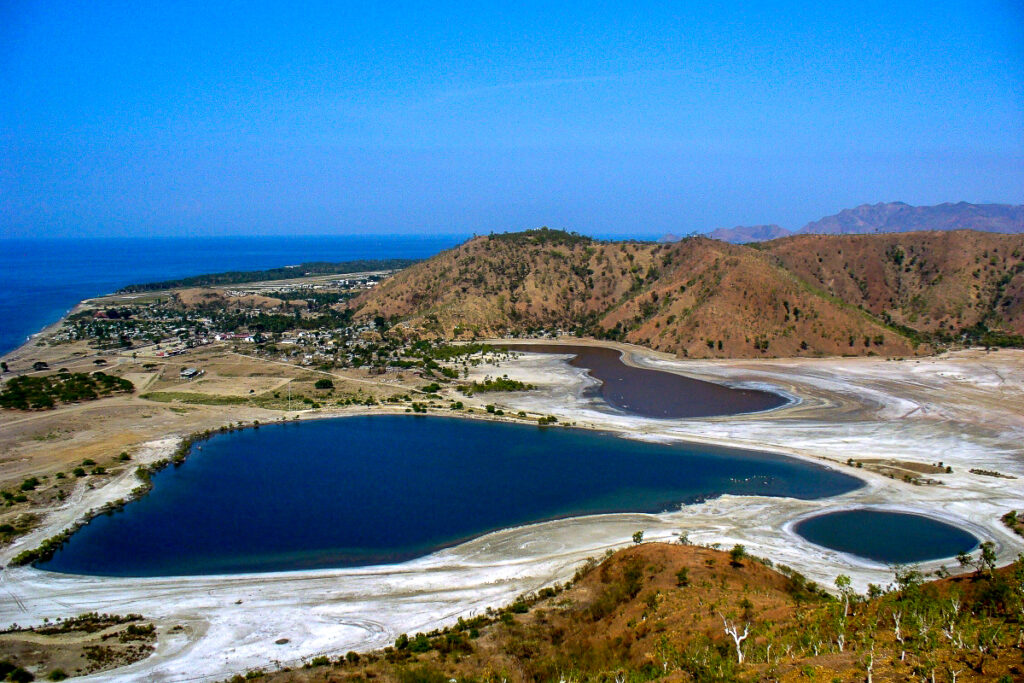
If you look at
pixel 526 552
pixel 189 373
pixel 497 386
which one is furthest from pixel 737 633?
pixel 189 373

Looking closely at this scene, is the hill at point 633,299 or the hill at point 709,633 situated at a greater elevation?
the hill at point 633,299

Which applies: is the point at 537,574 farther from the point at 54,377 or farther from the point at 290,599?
the point at 54,377

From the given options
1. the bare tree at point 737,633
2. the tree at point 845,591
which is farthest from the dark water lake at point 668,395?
the bare tree at point 737,633

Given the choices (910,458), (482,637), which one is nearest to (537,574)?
(482,637)

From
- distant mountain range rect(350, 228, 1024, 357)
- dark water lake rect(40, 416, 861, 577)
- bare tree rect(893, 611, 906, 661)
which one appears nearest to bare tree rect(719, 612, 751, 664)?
bare tree rect(893, 611, 906, 661)

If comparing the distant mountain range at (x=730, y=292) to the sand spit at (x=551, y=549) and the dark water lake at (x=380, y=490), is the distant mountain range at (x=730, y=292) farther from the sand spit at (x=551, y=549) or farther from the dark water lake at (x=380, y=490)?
the dark water lake at (x=380, y=490)

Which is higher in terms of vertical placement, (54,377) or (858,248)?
(858,248)
